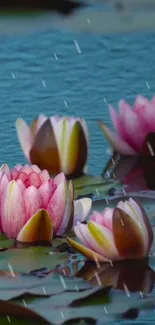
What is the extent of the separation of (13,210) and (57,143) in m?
0.58

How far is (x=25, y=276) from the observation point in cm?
333

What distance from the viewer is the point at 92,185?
4.07 meters

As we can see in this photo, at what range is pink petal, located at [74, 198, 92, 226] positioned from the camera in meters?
3.72

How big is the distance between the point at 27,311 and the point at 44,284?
16cm

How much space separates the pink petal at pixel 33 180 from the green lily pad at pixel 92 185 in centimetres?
30

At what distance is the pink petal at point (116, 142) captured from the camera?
4352 mm

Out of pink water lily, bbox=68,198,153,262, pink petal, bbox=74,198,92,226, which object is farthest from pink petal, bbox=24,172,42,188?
pink water lily, bbox=68,198,153,262

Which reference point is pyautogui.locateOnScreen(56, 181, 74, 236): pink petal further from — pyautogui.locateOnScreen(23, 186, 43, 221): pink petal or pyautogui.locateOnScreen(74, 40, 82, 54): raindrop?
pyautogui.locateOnScreen(74, 40, 82, 54): raindrop

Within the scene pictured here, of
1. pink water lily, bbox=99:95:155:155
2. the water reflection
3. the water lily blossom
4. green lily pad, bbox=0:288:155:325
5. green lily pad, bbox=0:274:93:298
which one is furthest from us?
pink water lily, bbox=99:95:155:155

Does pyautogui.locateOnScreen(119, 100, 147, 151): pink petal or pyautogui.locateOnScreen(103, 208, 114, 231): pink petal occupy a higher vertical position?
pyautogui.locateOnScreen(103, 208, 114, 231): pink petal

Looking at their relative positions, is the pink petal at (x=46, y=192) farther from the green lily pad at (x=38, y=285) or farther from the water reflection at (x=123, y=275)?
the green lily pad at (x=38, y=285)

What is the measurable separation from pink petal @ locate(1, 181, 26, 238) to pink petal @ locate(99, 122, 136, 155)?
78cm

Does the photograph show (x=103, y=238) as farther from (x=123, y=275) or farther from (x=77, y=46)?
(x=77, y=46)

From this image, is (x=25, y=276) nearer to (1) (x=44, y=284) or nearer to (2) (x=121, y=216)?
(1) (x=44, y=284)
